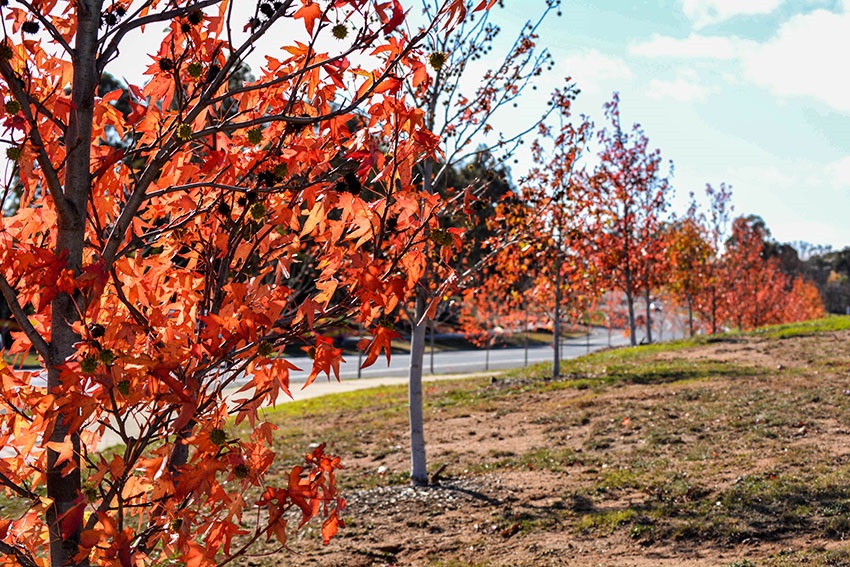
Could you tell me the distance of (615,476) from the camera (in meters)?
6.98

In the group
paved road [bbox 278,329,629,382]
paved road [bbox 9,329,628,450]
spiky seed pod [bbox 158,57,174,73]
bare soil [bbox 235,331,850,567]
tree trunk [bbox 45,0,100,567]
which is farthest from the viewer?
paved road [bbox 278,329,629,382]

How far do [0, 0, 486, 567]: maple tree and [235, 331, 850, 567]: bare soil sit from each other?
0.56 m

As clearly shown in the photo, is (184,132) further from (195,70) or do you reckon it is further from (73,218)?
(73,218)

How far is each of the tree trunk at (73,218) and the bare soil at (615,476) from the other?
2.48ft

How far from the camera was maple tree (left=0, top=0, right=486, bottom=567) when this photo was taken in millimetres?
2373

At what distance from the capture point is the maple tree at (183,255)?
237cm

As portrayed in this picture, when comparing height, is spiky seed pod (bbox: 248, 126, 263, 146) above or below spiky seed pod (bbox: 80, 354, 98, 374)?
above

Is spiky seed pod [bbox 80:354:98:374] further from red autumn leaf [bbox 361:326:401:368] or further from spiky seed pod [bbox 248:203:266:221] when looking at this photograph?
red autumn leaf [bbox 361:326:401:368]

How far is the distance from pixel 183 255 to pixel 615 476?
5.19 m

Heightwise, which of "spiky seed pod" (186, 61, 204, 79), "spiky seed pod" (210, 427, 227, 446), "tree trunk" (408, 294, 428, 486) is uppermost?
"spiky seed pod" (186, 61, 204, 79)

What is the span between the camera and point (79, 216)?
2.61m

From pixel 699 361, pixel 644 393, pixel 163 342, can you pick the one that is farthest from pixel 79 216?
pixel 699 361

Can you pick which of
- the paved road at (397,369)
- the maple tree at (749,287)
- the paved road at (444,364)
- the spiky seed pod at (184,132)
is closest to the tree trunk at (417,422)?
the spiky seed pod at (184,132)

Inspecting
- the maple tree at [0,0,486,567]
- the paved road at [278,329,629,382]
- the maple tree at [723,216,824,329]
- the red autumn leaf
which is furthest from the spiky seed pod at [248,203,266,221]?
the maple tree at [723,216,824,329]
